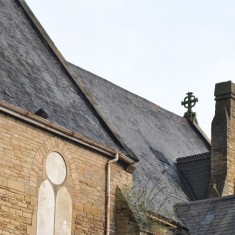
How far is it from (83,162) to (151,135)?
7.77 metres

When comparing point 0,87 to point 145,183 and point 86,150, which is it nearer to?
point 86,150

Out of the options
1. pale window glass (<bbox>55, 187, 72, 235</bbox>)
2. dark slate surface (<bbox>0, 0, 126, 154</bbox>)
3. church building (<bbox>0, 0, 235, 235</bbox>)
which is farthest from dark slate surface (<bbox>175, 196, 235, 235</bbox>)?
pale window glass (<bbox>55, 187, 72, 235</bbox>)

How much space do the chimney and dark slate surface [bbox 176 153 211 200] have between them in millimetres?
270

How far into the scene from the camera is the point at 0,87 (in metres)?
20.8

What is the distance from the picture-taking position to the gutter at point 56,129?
19.9 metres

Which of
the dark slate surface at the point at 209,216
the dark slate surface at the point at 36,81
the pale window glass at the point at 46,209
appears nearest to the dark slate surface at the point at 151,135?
the dark slate surface at the point at 209,216

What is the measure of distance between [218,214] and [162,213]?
1.61 metres

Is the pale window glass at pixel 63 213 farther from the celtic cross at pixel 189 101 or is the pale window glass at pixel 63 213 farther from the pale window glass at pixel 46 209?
the celtic cross at pixel 189 101

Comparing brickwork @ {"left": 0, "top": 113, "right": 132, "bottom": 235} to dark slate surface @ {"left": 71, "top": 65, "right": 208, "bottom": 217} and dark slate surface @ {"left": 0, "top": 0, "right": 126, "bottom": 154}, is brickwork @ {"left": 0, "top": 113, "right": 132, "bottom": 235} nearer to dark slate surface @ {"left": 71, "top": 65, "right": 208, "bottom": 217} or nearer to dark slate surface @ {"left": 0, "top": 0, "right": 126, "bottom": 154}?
dark slate surface @ {"left": 0, "top": 0, "right": 126, "bottom": 154}

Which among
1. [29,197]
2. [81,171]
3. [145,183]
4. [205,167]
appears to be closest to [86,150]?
[81,171]

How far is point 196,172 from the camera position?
28.4 meters

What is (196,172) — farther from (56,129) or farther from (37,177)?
(37,177)

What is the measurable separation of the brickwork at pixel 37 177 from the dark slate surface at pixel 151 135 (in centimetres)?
211

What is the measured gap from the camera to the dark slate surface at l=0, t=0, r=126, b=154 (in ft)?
70.7
